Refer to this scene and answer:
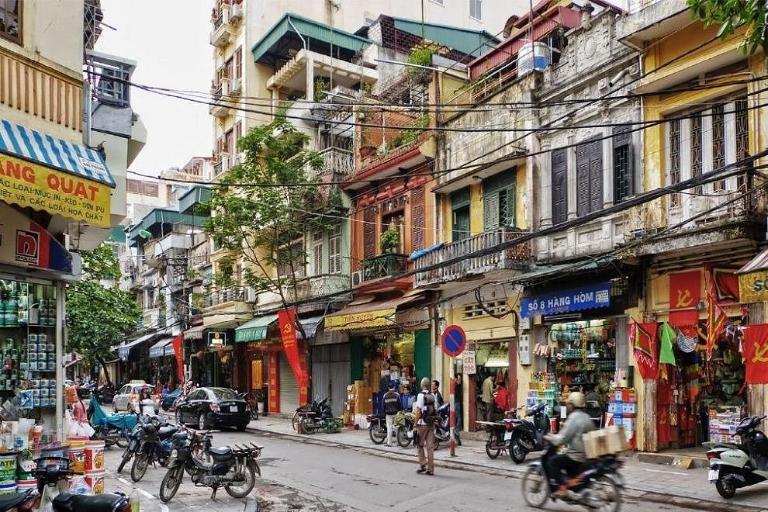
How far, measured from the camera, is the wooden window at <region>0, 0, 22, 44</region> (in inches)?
365

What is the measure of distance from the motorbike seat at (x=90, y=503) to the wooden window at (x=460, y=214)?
53.0 ft

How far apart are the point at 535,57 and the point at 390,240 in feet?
26.3

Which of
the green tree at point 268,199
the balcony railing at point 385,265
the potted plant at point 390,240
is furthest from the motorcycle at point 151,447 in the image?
the potted plant at point 390,240

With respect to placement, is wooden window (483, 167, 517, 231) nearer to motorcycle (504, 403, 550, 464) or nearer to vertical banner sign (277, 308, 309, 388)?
motorcycle (504, 403, 550, 464)

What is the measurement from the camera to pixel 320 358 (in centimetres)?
2950

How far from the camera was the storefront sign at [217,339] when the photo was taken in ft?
116

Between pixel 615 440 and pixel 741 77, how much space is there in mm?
7993

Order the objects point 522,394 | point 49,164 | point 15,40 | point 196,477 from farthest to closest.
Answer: point 522,394 < point 196,477 < point 15,40 < point 49,164

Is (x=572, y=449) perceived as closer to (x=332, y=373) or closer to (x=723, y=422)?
(x=723, y=422)

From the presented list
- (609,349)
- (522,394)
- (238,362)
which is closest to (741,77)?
(609,349)

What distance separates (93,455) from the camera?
401 inches

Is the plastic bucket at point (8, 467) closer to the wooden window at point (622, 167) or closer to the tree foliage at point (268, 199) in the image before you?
the wooden window at point (622, 167)

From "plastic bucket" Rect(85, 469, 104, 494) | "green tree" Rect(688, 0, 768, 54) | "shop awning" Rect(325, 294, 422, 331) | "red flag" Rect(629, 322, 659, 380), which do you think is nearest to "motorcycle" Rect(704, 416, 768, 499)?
"red flag" Rect(629, 322, 659, 380)

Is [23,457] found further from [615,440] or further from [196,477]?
[615,440]
